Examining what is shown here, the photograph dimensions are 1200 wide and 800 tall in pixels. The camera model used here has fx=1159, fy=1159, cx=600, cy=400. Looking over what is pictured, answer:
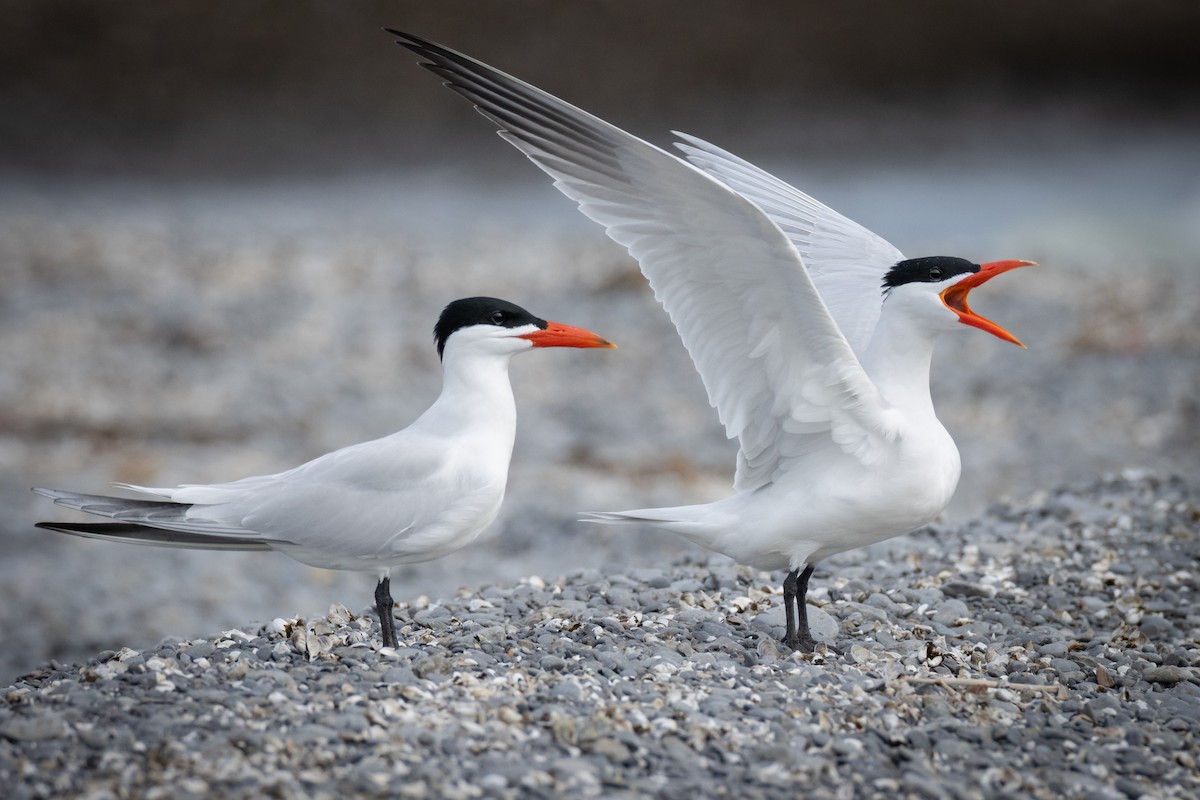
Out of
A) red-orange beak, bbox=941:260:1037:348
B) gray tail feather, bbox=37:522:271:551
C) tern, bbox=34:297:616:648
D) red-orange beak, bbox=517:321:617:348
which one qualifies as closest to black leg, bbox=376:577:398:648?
tern, bbox=34:297:616:648

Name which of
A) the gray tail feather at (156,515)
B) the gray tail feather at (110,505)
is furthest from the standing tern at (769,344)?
the gray tail feather at (110,505)

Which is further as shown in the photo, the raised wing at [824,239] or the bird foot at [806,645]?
the raised wing at [824,239]

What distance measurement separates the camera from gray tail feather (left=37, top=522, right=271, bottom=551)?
164 inches

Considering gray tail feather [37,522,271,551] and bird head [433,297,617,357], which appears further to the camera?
bird head [433,297,617,357]

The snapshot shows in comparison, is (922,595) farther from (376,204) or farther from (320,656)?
(376,204)

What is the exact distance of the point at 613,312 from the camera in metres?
15.3

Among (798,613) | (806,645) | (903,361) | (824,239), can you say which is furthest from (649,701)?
(824,239)

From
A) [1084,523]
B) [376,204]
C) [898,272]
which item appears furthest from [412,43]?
[376,204]

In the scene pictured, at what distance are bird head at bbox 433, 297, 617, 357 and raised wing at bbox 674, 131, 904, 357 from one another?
1.36 meters

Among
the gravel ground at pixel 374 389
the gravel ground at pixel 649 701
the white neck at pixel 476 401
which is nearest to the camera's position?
the gravel ground at pixel 649 701

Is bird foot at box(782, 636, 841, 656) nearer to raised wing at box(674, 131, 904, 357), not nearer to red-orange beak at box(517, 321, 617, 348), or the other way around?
red-orange beak at box(517, 321, 617, 348)

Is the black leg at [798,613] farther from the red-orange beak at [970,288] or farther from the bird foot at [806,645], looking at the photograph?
the red-orange beak at [970,288]

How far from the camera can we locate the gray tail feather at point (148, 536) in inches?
164

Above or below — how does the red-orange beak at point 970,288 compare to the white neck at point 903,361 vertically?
above
